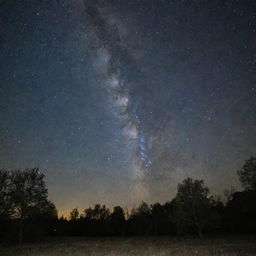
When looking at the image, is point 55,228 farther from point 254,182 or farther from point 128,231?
point 254,182

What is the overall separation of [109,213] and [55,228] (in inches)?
1276

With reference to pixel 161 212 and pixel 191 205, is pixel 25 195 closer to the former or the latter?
pixel 191 205

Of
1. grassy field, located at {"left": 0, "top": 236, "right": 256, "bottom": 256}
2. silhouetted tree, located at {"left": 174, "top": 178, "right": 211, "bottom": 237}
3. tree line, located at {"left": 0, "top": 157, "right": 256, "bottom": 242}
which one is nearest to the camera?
grassy field, located at {"left": 0, "top": 236, "right": 256, "bottom": 256}

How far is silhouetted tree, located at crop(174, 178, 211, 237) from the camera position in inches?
2544

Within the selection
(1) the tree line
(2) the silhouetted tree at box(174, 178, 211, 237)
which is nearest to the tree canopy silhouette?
(1) the tree line

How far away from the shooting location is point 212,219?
63.6m

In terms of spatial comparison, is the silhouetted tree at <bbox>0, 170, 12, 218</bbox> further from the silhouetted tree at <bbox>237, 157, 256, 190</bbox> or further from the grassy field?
the silhouetted tree at <bbox>237, 157, 256, 190</bbox>

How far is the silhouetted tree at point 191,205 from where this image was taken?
64625 mm

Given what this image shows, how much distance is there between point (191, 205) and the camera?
66312 millimetres

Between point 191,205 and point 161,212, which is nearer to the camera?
point 191,205

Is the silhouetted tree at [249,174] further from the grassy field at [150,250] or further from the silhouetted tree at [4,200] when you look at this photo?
the silhouetted tree at [4,200]

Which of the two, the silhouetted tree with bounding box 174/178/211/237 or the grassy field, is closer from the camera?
the grassy field

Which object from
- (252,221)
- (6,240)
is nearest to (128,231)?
(252,221)

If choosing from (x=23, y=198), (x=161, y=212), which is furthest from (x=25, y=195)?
(x=161, y=212)
